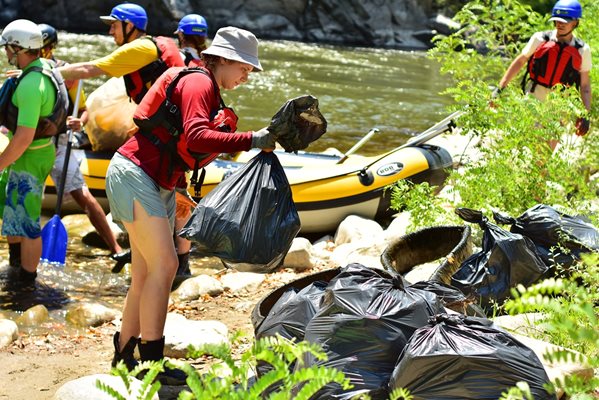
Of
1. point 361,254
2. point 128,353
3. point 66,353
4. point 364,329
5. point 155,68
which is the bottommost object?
point 361,254

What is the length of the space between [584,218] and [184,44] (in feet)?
10.0

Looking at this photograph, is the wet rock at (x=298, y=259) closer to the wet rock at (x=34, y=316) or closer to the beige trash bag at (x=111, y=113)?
the wet rock at (x=34, y=316)

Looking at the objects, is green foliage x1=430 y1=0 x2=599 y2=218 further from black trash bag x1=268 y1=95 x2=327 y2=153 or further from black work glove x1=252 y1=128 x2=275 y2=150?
black work glove x1=252 y1=128 x2=275 y2=150

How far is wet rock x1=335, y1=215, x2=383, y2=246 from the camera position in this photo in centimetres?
729

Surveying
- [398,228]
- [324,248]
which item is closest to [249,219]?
[398,228]

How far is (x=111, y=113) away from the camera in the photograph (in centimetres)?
764

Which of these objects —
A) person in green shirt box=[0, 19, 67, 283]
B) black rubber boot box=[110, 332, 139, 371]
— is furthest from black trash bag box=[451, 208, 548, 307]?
person in green shirt box=[0, 19, 67, 283]

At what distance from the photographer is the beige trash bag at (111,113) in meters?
7.61

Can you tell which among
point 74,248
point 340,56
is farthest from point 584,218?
point 340,56

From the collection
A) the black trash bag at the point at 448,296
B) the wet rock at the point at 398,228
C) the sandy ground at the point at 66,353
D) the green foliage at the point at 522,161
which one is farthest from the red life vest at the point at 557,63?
the black trash bag at the point at 448,296

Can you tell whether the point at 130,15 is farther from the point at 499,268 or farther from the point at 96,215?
the point at 499,268

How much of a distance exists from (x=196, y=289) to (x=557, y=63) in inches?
131

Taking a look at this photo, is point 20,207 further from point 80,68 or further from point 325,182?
point 325,182

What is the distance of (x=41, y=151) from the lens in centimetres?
565
